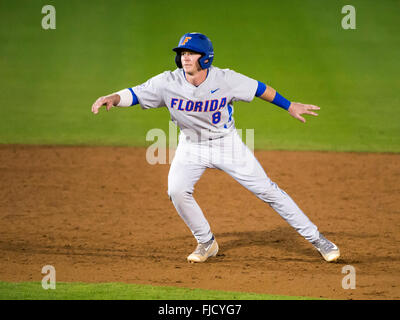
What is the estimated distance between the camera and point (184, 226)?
26.1 ft

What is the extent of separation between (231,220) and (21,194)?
2.74 meters

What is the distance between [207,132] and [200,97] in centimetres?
36

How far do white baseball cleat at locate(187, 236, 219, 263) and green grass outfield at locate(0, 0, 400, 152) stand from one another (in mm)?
4741

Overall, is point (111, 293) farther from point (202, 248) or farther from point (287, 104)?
point (287, 104)

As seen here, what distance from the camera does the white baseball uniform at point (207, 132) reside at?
6.32 meters

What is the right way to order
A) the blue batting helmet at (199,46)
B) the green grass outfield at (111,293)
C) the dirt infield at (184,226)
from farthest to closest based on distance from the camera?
1. the dirt infield at (184,226)
2. the blue batting helmet at (199,46)
3. the green grass outfield at (111,293)

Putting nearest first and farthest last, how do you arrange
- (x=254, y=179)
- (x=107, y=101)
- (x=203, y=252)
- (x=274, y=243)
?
(x=107, y=101) < (x=254, y=179) < (x=203, y=252) < (x=274, y=243)

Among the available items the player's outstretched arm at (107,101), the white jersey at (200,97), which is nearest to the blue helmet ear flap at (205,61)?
the white jersey at (200,97)

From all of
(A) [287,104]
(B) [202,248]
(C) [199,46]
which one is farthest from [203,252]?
(C) [199,46]

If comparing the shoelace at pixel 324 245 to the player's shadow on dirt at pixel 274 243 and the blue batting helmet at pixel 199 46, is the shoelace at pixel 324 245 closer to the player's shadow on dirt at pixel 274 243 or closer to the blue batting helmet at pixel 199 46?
the player's shadow on dirt at pixel 274 243

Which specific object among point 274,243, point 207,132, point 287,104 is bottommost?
point 274,243

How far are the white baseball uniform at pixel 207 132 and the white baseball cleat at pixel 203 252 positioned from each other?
33 centimetres

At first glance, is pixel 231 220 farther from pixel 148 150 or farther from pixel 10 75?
pixel 10 75

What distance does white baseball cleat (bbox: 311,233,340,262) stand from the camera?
6586 millimetres
